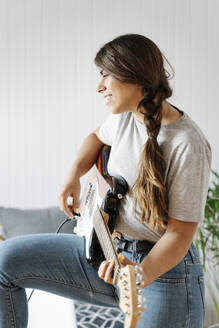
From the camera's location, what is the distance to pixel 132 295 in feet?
2.56

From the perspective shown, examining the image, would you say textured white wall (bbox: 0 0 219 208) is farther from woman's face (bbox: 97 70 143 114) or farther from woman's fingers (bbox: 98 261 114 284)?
woman's fingers (bbox: 98 261 114 284)

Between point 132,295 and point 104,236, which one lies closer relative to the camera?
point 132,295

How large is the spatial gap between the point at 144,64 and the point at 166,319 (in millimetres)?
717

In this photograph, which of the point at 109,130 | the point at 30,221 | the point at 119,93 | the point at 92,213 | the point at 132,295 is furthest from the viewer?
the point at 30,221

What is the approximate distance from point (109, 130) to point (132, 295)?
75cm

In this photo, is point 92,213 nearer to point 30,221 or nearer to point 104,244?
point 104,244

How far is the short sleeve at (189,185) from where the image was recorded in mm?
1065

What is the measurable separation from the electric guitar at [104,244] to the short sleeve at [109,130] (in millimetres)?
111

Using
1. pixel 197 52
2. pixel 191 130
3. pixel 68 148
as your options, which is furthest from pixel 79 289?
pixel 197 52

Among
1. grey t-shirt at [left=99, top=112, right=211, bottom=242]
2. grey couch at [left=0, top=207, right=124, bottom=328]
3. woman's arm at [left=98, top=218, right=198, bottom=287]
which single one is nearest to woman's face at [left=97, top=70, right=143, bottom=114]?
grey t-shirt at [left=99, top=112, right=211, bottom=242]

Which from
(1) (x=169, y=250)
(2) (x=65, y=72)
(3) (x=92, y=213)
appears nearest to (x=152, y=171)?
(1) (x=169, y=250)

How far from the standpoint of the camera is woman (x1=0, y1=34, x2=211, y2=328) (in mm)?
1071

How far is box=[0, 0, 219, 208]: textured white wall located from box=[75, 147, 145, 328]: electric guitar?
116 centimetres

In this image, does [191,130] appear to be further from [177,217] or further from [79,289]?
[79,289]
